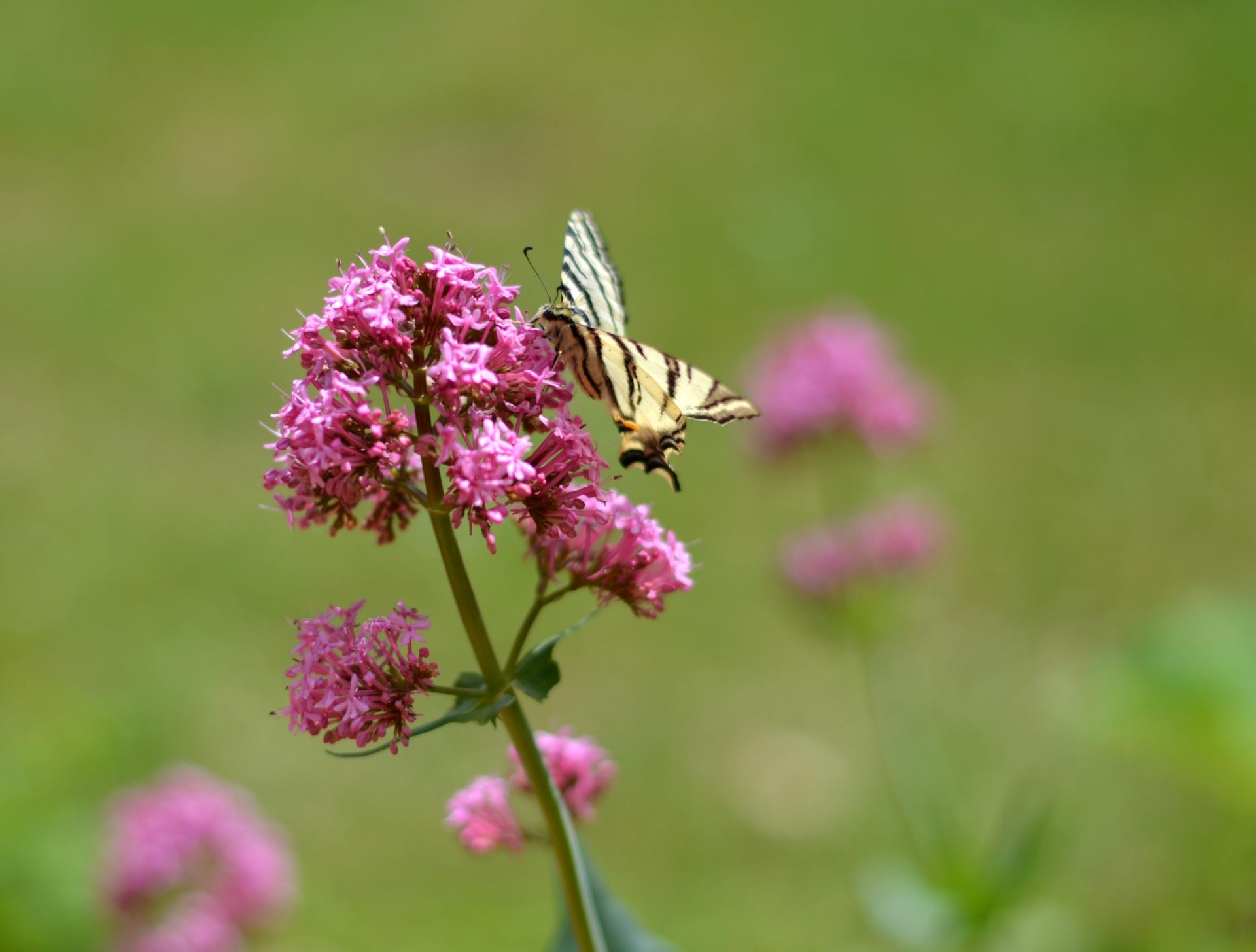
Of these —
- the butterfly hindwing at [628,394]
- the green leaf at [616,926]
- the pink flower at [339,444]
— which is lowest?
the green leaf at [616,926]

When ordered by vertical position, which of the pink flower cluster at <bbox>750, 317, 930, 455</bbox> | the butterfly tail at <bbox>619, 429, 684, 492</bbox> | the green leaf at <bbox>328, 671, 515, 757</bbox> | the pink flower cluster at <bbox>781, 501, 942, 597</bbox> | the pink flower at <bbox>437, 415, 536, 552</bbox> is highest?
the pink flower cluster at <bbox>750, 317, 930, 455</bbox>

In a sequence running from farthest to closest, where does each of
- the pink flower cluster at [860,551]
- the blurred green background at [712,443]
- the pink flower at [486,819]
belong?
1. the blurred green background at [712,443]
2. the pink flower cluster at [860,551]
3. the pink flower at [486,819]

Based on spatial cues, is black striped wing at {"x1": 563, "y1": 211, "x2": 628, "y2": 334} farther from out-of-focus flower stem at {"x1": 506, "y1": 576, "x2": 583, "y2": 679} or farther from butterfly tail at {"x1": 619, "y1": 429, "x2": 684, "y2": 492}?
out-of-focus flower stem at {"x1": 506, "y1": 576, "x2": 583, "y2": 679}

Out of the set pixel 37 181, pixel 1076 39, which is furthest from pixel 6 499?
pixel 1076 39

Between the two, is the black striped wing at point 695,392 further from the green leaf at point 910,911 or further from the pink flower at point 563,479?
the green leaf at point 910,911

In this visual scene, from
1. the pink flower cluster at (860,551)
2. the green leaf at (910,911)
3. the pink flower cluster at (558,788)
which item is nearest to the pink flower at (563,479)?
the pink flower cluster at (558,788)

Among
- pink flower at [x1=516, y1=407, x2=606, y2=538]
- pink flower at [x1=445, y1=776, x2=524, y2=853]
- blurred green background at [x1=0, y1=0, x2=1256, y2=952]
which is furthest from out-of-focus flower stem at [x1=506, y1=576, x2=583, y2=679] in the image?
blurred green background at [x1=0, y1=0, x2=1256, y2=952]

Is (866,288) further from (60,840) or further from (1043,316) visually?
(60,840)
